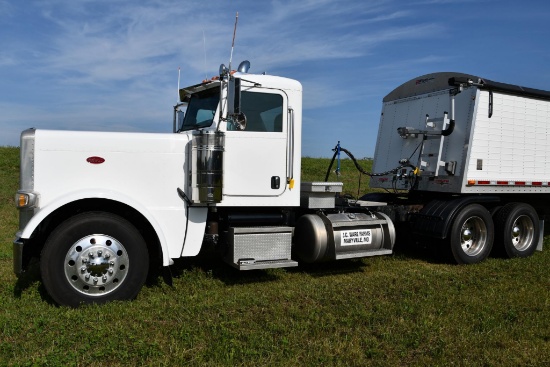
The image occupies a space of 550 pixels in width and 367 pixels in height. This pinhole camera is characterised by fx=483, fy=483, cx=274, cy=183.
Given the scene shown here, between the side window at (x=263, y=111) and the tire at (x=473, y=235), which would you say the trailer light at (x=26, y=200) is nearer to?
the side window at (x=263, y=111)

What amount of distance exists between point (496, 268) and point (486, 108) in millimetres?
2506

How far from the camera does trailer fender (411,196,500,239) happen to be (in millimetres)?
7418

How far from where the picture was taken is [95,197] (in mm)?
5074

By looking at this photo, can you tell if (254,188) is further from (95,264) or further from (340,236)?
(95,264)

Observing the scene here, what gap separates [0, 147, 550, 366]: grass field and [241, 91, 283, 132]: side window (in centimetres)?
198

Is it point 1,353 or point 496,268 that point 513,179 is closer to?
point 496,268

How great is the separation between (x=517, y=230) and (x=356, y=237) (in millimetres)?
3641

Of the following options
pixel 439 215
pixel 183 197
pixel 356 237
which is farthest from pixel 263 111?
pixel 439 215

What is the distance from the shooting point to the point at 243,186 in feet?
19.4

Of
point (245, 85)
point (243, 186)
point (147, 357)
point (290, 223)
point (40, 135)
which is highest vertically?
point (245, 85)

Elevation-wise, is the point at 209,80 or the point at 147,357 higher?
the point at 209,80

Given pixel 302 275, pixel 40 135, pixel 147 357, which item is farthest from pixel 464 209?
pixel 40 135

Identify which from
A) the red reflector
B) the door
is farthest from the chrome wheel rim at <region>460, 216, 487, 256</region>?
the red reflector

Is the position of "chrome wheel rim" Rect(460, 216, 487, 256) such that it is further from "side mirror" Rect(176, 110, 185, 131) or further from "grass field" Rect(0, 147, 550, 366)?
"side mirror" Rect(176, 110, 185, 131)
